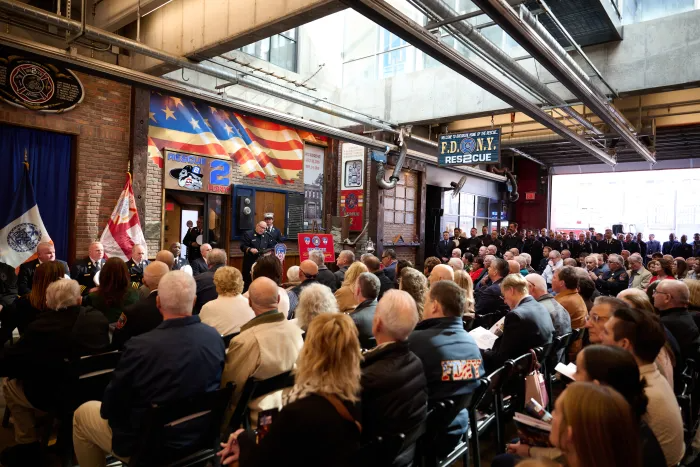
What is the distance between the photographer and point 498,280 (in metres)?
5.32

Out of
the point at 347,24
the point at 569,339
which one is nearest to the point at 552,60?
the point at 569,339

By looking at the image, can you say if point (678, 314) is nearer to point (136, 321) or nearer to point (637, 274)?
point (136, 321)

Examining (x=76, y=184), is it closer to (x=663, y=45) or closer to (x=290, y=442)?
(x=290, y=442)

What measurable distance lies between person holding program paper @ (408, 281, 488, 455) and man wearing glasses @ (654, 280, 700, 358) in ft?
6.25

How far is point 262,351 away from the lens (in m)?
2.42

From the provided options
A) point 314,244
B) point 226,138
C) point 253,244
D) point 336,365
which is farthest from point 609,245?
point 336,365

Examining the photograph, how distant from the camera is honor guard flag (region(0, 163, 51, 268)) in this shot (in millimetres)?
6699

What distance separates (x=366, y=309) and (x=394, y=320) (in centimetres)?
150

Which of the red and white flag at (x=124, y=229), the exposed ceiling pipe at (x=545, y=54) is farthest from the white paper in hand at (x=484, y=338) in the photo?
the red and white flag at (x=124, y=229)

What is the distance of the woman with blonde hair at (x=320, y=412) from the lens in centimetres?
147

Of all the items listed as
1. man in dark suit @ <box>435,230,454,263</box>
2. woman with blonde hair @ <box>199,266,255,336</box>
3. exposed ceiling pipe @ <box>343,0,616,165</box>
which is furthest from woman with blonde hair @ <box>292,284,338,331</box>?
man in dark suit @ <box>435,230,454,263</box>

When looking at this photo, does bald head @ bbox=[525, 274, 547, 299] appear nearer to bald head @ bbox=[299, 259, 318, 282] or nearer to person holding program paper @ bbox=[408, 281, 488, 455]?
person holding program paper @ bbox=[408, 281, 488, 455]

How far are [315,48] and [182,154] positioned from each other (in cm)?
478

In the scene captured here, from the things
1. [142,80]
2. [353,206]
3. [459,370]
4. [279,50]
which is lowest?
[459,370]
